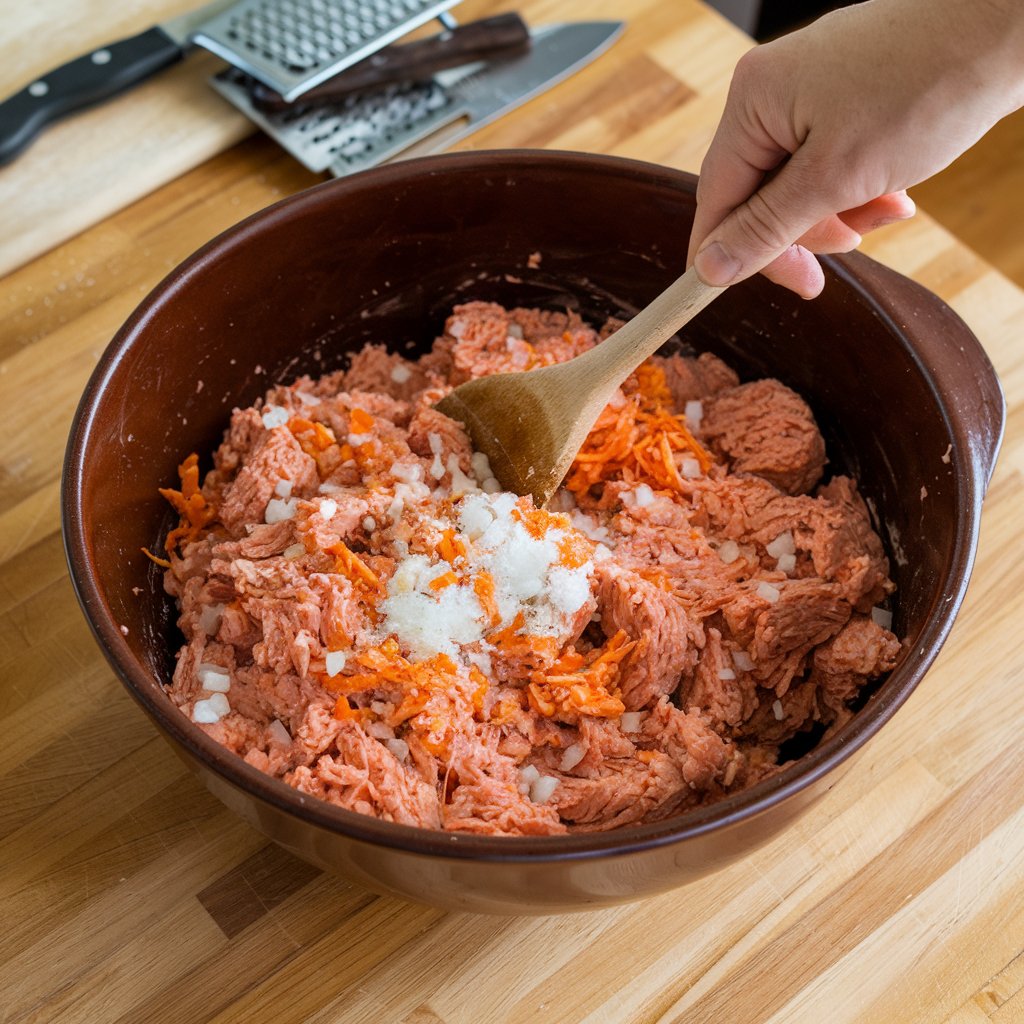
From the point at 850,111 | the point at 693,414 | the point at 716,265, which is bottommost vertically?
the point at 693,414

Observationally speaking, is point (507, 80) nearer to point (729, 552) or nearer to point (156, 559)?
point (729, 552)

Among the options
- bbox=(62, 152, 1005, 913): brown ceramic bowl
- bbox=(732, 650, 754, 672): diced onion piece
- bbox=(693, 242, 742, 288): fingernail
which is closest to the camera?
bbox=(62, 152, 1005, 913): brown ceramic bowl

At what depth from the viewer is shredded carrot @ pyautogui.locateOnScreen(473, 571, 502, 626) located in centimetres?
189

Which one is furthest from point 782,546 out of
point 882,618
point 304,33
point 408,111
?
point 304,33

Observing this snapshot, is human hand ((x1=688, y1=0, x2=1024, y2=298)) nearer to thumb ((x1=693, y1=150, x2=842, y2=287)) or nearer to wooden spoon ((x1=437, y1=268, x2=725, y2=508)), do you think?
thumb ((x1=693, y1=150, x2=842, y2=287))

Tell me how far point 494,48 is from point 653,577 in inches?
60.6

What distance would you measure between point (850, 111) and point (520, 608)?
0.90m

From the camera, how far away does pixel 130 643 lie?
1810mm

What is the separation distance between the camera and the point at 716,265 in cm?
177

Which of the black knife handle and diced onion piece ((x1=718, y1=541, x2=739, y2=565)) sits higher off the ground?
the black knife handle

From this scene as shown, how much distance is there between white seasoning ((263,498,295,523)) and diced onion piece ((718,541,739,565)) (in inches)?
30.5

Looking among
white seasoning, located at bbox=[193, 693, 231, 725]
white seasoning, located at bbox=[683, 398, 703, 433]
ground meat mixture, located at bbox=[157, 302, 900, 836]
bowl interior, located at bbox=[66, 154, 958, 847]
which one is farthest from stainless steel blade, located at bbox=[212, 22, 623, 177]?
white seasoning, located at bbox=[193, 693, 231, 725]

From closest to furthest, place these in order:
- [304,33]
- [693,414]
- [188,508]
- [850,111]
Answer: [850,111]
[188,508]
[693,414]
[304,33]

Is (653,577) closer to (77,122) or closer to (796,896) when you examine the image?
(796,896)
